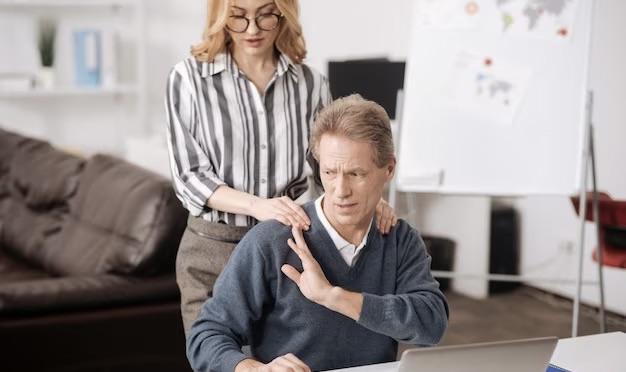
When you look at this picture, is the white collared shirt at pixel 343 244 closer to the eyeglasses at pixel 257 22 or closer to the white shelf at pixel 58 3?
the eyeglasses at pixel 257 22

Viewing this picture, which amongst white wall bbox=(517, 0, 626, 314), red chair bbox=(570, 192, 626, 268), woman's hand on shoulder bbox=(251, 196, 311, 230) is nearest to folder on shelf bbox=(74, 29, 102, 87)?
white wall bbox=(517, 0, 626, 314)

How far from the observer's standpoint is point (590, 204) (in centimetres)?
379

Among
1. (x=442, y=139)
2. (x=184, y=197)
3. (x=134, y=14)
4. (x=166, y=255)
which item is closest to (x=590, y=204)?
(x=442, y=139)

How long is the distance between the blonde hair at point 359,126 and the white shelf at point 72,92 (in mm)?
3464

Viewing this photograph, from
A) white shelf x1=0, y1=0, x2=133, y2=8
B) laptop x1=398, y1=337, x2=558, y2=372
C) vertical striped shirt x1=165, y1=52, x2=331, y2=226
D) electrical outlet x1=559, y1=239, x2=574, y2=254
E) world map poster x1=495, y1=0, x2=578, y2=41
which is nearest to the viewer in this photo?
laptop x1=398, y1=337, x2=558, y2=372

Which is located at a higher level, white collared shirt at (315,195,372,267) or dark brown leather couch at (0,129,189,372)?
white collared shirt at (315,195,372,267)

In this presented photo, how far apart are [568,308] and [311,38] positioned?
7.32 ft

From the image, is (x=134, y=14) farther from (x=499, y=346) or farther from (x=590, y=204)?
(x=499, y=346)

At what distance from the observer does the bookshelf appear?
16.4 ft

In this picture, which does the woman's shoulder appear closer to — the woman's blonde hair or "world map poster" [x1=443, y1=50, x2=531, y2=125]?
the woman's blonde hair

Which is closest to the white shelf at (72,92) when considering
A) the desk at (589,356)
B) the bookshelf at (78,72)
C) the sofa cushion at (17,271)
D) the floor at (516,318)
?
the bookshelf at (78,72)

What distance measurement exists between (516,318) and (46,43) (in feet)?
9.39

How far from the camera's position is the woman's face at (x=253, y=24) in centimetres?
200

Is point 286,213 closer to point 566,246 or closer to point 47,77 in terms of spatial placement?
point 566,246
